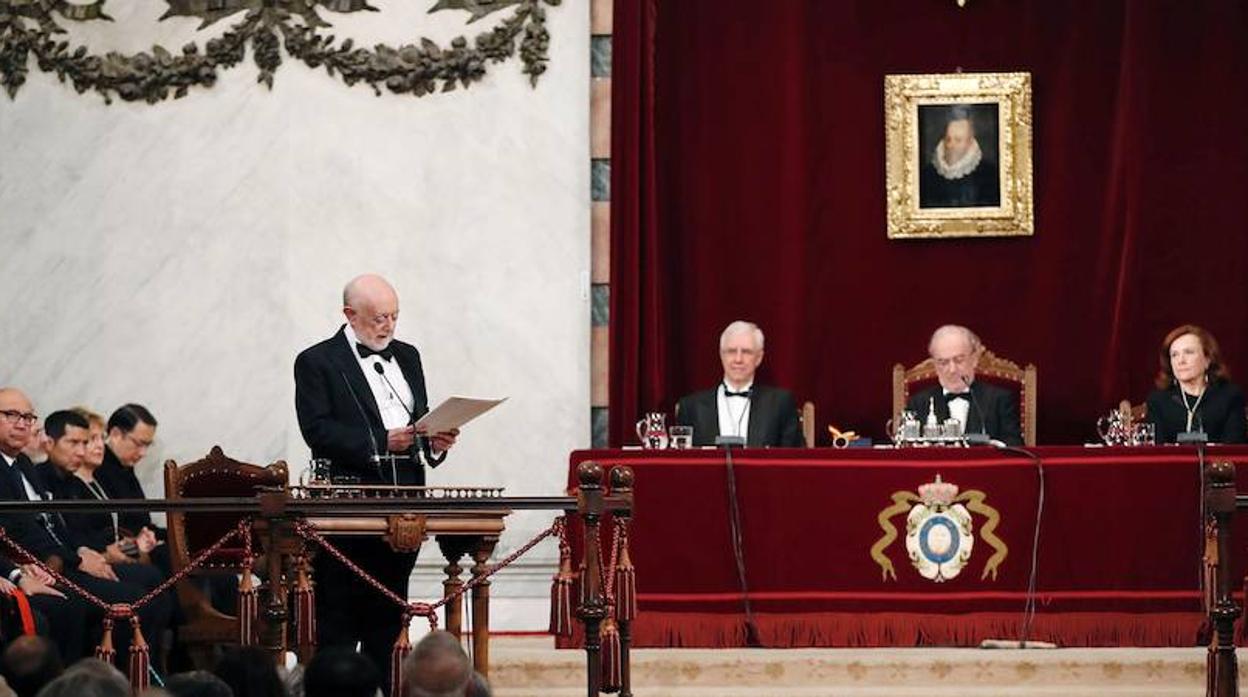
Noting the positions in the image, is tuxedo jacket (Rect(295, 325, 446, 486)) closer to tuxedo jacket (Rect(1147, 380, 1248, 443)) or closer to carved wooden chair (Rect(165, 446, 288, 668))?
carved wooden chair (Rect(165, 446, 288, 668))

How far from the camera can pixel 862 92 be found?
11.0 meters

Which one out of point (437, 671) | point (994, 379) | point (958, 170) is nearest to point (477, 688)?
point (437, 671)

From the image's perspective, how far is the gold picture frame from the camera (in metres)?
10.9

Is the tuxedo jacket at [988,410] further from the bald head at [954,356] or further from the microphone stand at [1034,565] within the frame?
the microphone stand at [1034,565]

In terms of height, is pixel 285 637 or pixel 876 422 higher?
pixel 876 422

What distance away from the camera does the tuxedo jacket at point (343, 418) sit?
764 cm

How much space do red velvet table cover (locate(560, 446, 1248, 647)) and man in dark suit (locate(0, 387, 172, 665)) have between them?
63.9 inches

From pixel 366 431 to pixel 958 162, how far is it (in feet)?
13.9

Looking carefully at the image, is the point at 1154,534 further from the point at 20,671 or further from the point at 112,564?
the point at 20,671

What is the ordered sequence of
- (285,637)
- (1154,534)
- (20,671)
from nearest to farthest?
(20,671) → (285,637) → (1154,534)

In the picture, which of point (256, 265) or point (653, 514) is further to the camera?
point (256, 265)

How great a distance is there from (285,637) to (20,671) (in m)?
2.52

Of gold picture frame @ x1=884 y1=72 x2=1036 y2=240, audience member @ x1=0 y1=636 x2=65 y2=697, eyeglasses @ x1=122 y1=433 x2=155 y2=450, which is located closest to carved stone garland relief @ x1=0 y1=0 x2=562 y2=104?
gold picture frame @ x1=884 y1=72 x2=1036 y2=240

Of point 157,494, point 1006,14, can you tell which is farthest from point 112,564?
point 1006,14
